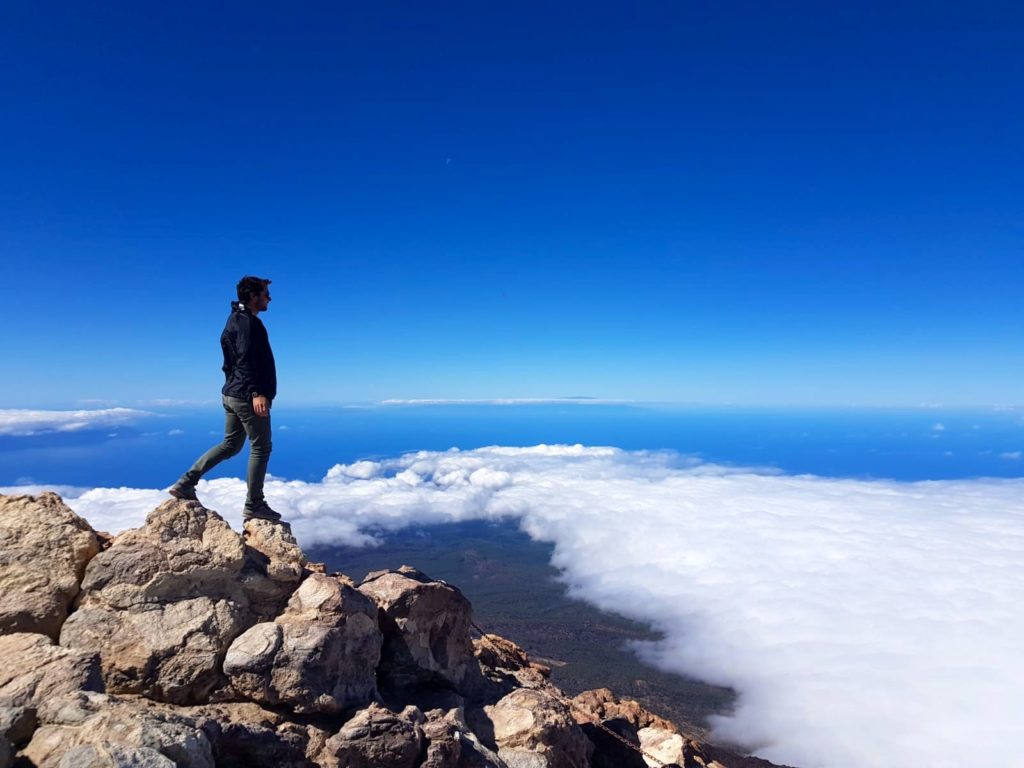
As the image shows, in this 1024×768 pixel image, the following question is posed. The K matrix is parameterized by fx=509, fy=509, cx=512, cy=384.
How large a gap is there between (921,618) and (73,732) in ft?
594

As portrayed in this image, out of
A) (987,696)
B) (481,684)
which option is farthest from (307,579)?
(987,696)

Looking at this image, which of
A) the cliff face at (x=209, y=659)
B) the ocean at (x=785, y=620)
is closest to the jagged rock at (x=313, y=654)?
the cliff face at (x=209, y=659)

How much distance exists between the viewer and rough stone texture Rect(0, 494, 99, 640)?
7270 millimetres

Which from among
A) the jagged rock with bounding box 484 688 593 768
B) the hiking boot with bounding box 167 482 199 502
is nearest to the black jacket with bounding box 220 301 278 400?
the hiking boot with bounding box 167 482 199 502

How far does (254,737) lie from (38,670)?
106 inches

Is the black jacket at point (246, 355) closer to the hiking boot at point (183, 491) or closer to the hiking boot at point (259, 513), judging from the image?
the hiking boot at point (183, 491)

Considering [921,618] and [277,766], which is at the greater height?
[277,766]

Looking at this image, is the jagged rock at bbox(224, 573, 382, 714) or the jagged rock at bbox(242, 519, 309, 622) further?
the jagged rock at bbox(242, 519, 309, 622)

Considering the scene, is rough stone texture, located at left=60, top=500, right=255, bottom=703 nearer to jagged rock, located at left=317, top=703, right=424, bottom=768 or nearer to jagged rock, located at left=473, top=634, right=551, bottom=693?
jagged rock, located at left=317, top=703, right=424, bottom=768

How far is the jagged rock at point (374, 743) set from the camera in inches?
297

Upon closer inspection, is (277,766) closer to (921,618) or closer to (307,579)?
(307,579)

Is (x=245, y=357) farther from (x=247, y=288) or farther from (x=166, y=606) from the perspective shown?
(x=166, y=606)

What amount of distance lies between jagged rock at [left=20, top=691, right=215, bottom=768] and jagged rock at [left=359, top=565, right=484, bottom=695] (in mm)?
4902

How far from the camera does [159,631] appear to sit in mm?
7621
